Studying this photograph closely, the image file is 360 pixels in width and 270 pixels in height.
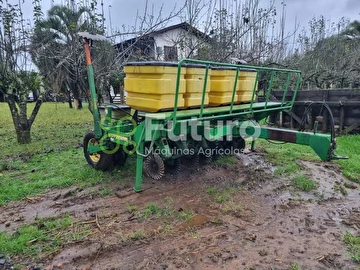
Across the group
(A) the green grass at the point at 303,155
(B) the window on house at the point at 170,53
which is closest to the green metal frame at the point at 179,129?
(A) the green grass at the point at 303,155

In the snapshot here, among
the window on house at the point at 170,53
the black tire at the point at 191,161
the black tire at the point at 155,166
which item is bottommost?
the black tire at the point at 191,161

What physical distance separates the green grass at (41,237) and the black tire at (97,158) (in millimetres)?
1476

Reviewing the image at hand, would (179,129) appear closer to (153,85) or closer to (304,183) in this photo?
(153,85)

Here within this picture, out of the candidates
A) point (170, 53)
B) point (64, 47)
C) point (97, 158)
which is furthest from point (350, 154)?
point (64, 47)

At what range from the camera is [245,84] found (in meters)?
4.76

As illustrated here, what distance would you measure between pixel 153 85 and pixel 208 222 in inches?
71.6

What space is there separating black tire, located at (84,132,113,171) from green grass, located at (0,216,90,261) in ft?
4.84

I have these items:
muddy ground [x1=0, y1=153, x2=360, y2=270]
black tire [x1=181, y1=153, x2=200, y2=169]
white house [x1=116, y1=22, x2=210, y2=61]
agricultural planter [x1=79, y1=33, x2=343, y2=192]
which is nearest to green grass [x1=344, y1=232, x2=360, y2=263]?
muddy ground [x1=0, y1=153, x2=360, y2=270]

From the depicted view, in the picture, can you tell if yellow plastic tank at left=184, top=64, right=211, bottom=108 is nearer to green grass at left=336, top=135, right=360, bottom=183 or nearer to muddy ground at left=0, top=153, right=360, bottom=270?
muddy ground at left=0, top=153, right=360, bottom=270

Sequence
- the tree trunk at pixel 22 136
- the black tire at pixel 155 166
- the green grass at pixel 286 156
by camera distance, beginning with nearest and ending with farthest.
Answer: the black tire at pixel 155 166 < the green grass at pixel 286 156 < the tree trunk at pixel 22 136

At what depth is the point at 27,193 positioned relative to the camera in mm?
4188

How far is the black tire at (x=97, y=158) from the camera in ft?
15.7

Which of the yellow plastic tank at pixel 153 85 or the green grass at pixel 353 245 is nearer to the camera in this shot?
the green grass at pixel 353 245

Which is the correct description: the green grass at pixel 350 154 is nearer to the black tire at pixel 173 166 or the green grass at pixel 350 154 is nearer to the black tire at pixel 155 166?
the black tire at pixel 173 166
